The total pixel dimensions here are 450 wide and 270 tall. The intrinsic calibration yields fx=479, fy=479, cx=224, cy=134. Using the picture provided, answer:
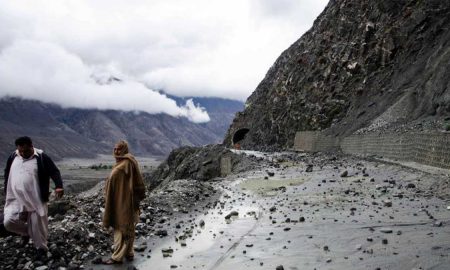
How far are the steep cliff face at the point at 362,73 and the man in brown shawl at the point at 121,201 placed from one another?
2788 cm

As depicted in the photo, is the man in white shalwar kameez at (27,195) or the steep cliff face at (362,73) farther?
the steep cliff face at (362,73)

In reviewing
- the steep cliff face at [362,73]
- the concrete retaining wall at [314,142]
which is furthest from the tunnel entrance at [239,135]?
the concrete retaining wall at [314,142]

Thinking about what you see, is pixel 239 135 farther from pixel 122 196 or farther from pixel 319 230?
pixel 122 196

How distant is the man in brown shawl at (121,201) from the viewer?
28.7ft

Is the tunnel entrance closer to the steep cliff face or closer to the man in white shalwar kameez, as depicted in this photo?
the steep cliff face

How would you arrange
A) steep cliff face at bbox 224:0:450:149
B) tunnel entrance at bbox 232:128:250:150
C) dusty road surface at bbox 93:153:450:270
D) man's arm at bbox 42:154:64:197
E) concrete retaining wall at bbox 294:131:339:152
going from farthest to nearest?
tunnel entrance at bbox 232:128:250:150 < concrete retaining wall at bbox 294:131:339:152 < steep cliff face at bbox 224:0:450:149 < man's arm at bbox 42:154:64:197 < dusty road surface at bbox 93:153:450:270

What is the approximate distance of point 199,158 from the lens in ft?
168

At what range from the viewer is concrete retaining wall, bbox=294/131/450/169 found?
18.6 meters

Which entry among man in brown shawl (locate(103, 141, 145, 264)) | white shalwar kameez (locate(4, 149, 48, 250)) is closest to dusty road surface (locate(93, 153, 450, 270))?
man in brown shawl (locate(103, 141, 145, 264))

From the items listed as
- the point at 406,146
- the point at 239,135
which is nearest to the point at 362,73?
the point at 406,146

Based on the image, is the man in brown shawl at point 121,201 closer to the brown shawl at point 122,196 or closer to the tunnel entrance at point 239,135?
the brown shawl at point 122,196

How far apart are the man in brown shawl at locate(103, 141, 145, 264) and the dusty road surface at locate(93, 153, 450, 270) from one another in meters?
0.43

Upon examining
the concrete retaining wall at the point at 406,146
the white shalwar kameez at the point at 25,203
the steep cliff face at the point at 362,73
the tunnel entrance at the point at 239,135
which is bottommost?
the white shalwar kameez at the point at 25,203

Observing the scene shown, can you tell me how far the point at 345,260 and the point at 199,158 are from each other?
43.3m
